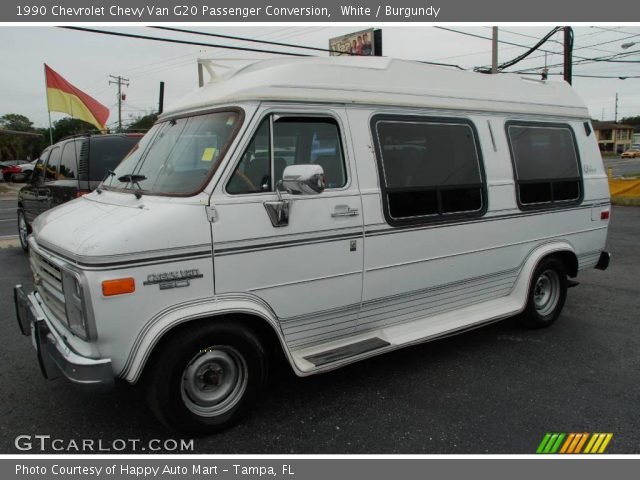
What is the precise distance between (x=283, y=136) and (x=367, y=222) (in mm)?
921

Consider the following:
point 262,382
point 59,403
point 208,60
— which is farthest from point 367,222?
point 59,403

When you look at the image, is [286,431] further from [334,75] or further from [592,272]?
[592,272]

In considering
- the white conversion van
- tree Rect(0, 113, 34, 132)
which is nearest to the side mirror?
the white conversion van

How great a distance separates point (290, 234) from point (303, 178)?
45 centimetres

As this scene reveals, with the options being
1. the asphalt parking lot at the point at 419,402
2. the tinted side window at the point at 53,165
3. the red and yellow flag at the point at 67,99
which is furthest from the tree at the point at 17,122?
the asphalt parking lot at the point at 419,402

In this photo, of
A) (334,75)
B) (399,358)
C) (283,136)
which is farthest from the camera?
(399,358)

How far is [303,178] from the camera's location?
3350 millimetres

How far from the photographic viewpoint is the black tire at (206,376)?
10.6ft

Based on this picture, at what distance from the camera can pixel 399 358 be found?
479 centimetres

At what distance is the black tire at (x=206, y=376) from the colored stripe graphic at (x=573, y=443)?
194 centimetres

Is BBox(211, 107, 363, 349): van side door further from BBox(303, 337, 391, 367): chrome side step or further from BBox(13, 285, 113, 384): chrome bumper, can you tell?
BBox(13, 285, 113, 384): chrome bumper

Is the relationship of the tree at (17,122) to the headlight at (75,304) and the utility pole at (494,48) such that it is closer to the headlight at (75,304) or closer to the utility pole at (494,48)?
the utility pole at (494,48)

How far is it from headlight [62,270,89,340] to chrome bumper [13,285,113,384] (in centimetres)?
15

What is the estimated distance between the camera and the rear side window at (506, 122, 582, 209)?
5219mm
